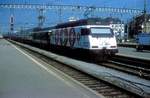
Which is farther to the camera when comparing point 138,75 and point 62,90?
point 138,75

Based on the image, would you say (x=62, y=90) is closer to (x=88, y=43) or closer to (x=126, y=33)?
(x=88, y=43)

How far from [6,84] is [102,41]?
593 inches

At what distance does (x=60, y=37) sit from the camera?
4294 cm

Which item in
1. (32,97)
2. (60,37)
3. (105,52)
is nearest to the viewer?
(32,97)

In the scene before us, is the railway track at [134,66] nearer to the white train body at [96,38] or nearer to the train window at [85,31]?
the white train body at [96,38]

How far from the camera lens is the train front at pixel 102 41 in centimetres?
2989

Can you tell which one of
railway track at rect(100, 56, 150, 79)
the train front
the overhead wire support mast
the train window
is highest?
the overhead wire support mast

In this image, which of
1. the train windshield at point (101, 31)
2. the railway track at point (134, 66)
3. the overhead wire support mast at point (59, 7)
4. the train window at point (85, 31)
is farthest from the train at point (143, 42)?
the train windshield at point (101, 31)

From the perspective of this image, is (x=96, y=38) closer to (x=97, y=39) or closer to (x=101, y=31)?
(x=97, y=39)

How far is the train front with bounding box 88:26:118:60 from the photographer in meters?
29.9

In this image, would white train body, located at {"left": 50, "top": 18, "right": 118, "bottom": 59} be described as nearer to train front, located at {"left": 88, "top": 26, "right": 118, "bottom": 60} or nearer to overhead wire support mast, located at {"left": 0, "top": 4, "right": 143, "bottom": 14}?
train front, located at {"left": 88, "top": 26, "right": 118, "bottom": 60}

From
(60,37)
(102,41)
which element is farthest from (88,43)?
(60,37)

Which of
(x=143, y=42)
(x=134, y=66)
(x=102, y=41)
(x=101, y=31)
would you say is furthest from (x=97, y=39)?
(x=143, y=42)

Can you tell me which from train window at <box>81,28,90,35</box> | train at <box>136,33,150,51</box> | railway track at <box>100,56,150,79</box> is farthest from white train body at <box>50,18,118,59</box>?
train at <box>136,33,150,51</box>
